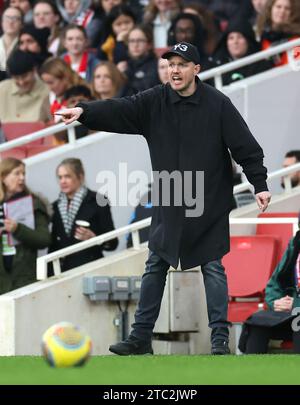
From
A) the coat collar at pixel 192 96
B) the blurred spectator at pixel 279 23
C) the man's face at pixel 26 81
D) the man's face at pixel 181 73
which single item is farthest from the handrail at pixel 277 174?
the man's face at pixel 26 81

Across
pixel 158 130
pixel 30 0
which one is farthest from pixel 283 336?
pixel 30 0

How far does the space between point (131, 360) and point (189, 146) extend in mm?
1849

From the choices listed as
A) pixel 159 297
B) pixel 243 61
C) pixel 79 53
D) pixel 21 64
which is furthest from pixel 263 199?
pixel 79 53

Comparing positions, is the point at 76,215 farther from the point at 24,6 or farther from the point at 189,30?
the point at 24,6

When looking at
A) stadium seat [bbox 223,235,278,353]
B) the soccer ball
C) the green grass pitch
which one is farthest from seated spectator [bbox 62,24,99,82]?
the soccer ball

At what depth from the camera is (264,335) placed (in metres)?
11.8

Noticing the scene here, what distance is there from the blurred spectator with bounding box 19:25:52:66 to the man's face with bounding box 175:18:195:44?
2.32 m

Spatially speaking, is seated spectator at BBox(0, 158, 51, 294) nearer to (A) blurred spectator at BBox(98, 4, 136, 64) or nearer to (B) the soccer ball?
(A) blurred spectator at BBox(98, 4, 136, 64)

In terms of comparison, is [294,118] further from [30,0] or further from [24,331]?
[30,0]

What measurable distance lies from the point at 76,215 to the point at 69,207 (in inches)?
4.6

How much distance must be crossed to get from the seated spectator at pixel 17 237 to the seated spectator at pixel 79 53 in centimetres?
391

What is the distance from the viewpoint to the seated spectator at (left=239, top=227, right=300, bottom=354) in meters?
11.8

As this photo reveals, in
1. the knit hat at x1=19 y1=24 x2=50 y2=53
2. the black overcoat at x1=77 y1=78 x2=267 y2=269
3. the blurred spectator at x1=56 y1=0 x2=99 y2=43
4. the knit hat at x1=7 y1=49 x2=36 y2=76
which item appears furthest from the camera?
the blurred spectator at x1=56 y1=0 x2=99 y2=43

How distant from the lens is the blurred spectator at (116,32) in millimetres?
17812
